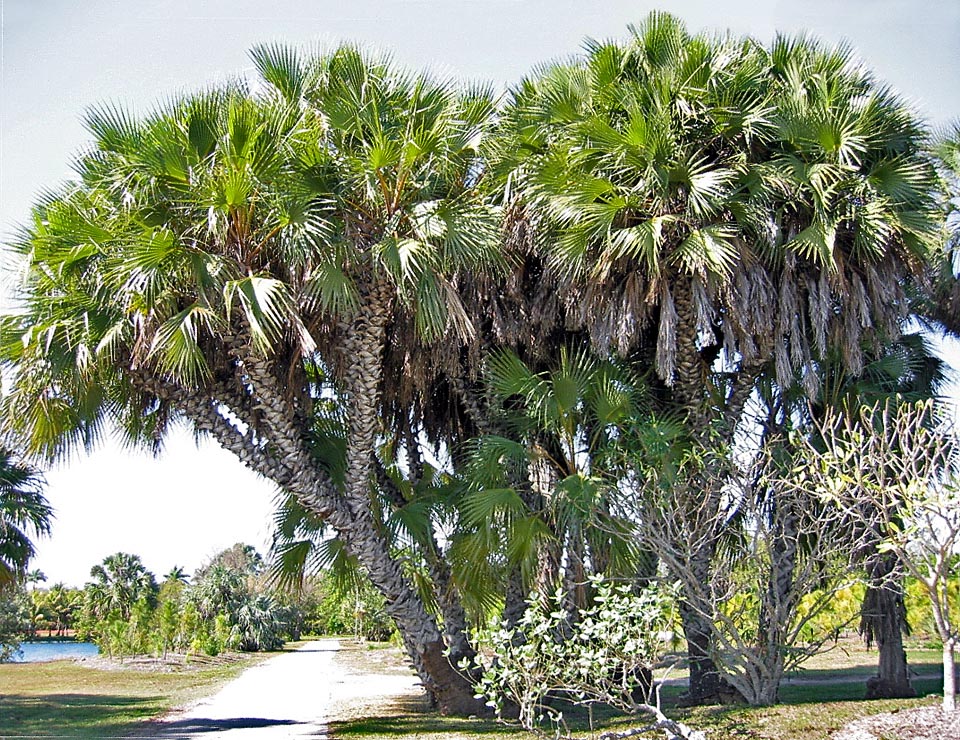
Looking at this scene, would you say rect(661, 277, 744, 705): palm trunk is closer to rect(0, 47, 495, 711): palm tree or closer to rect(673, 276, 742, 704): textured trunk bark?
rect(673, 276, 742, 704): textured trunk bark

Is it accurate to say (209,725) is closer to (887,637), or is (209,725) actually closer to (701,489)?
(701,489)

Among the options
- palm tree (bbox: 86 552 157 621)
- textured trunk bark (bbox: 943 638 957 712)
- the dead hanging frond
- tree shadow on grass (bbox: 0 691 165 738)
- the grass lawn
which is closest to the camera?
textured trunk bark (bbox: 943 638 957 712)

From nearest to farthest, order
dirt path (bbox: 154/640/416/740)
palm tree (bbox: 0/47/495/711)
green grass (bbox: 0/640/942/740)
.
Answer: green grass (bbox: 0/640/942/740) < palm tree (bbox: 0/47/495/711) < dirt path (bbox: 154/640/416/740)

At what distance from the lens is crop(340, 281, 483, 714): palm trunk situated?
10148 mm

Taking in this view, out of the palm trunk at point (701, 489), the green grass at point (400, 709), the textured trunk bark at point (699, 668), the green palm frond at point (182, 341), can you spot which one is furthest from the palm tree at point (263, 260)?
the textured trunk bark at point (699, 668)

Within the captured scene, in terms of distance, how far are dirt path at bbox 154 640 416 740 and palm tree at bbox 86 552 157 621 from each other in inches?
930

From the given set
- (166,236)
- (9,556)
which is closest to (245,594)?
(9,556)

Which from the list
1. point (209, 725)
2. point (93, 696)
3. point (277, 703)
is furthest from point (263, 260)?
point (93, 696)

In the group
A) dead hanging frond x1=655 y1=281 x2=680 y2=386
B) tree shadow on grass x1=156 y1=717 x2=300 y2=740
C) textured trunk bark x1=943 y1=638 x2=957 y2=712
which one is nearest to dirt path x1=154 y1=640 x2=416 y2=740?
tree shadow on grass x1=156 y1=717 x2=300 y2=740

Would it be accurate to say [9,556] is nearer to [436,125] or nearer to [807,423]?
[436,125]

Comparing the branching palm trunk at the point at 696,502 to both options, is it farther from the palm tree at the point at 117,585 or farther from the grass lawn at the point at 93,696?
the palm tree at the point at 117,585

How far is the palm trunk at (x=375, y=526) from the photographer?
33.3 ft

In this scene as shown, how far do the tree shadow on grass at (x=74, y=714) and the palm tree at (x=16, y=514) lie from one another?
231 centimetres

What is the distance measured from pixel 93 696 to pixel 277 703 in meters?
5.15
